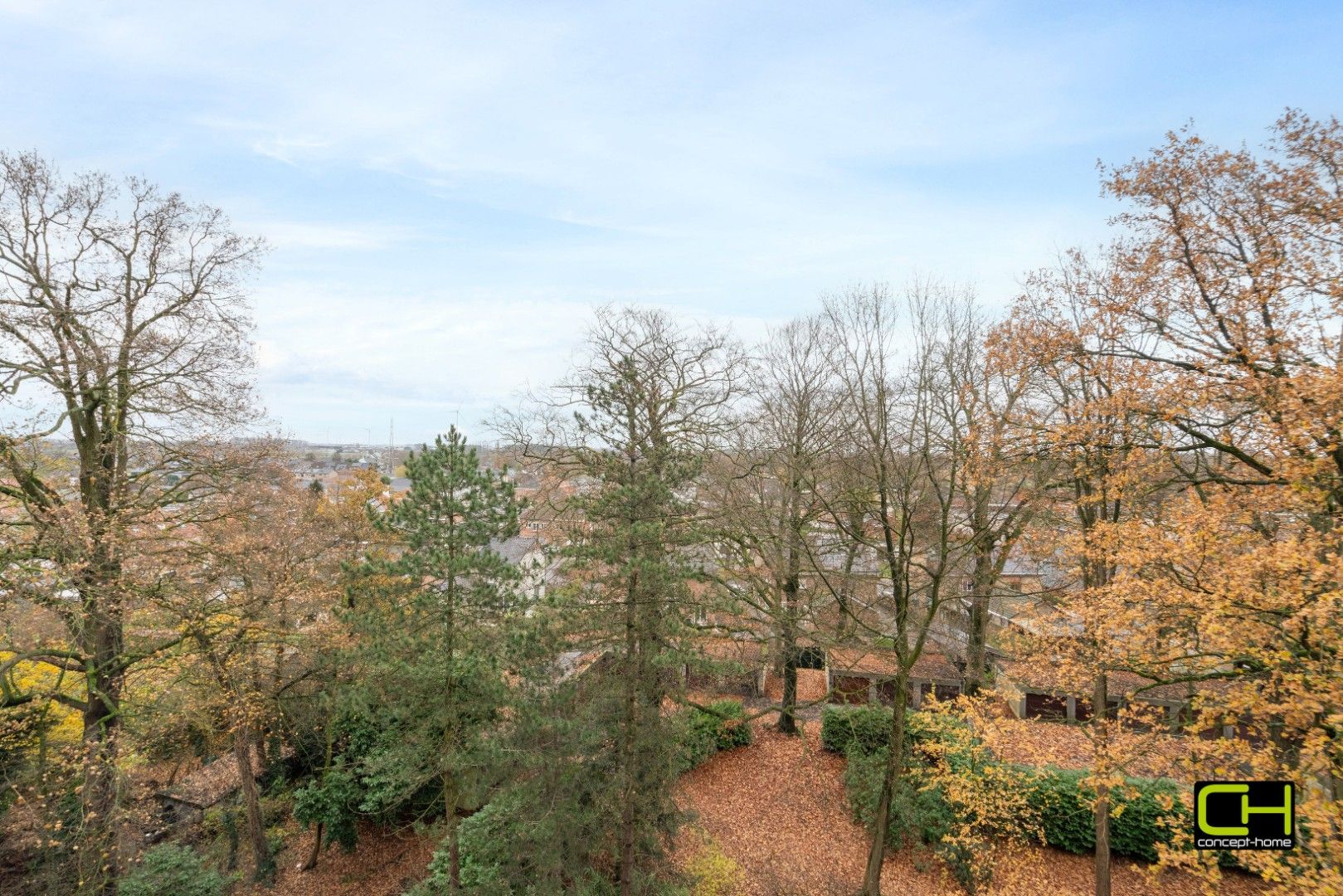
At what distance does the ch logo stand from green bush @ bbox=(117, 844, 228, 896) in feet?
49.0

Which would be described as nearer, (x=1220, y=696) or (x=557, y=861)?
(x=1220, y=696)

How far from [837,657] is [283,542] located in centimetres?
1413

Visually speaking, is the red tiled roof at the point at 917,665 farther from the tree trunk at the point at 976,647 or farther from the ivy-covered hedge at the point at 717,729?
the ivy-covered hedge at the point at 717,729

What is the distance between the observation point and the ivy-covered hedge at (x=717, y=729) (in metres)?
13.8

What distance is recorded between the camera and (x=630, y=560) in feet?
26.8

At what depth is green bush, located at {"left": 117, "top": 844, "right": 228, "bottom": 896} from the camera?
968 centimetres

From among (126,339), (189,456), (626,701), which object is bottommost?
(626,701)

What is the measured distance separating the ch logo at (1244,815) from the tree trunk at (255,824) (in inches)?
612

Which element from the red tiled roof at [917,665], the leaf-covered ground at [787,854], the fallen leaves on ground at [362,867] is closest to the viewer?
the leaf-covered ground at [787,854]

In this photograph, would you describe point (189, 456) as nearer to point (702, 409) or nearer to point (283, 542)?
point (283, 542)

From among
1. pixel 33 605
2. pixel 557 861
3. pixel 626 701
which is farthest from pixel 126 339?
pixel 557 861

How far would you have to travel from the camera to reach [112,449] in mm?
9266

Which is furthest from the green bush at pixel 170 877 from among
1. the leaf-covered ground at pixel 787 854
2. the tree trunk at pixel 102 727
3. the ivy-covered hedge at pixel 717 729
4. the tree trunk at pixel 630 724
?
the ivy-covered hedge at pixel 717 729

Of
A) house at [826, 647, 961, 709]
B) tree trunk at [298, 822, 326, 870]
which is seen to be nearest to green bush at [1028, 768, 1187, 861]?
house at [826, 647, 961, 709]
